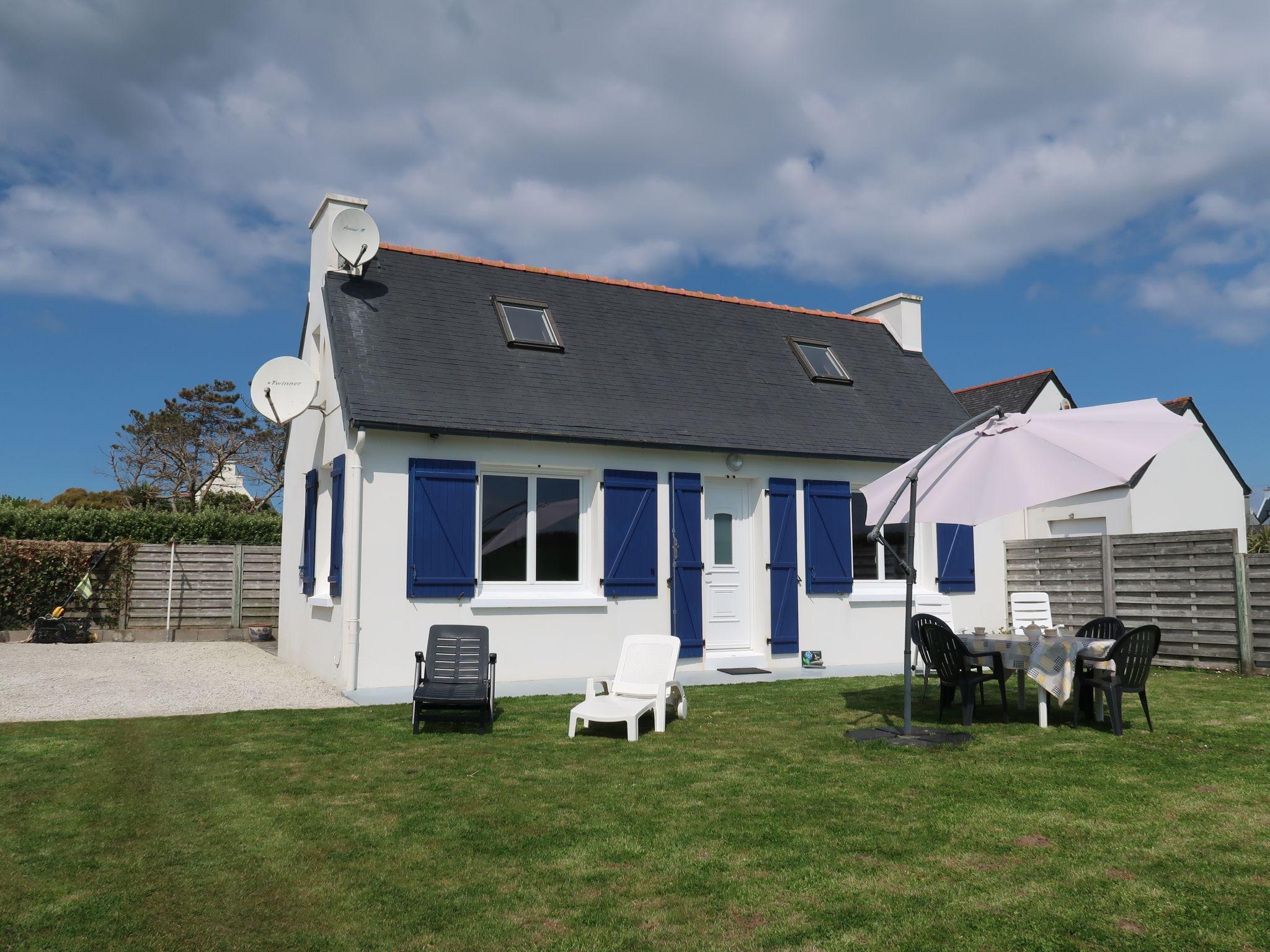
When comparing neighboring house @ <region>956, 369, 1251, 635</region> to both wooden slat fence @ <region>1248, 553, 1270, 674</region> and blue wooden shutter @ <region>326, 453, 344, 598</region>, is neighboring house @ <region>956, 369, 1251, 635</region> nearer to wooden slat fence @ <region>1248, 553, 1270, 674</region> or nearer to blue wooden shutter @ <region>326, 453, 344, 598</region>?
wooden slat fence @ <region>1248, 553, 1270, 674</region>

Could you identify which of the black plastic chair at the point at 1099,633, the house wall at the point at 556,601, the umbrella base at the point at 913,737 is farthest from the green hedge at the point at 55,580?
the black plastic chair at the point at 1099,633

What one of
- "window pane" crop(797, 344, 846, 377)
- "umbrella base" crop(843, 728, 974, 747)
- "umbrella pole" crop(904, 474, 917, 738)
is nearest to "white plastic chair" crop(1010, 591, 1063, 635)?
"umbrella base" crop(843, 728, 974, 747)

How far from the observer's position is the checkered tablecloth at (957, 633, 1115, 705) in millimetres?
7250

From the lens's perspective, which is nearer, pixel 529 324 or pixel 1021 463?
pixel 1021 463

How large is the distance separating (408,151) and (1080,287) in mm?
12427

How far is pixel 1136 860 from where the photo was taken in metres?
4.04

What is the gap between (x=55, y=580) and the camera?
52.2 ft

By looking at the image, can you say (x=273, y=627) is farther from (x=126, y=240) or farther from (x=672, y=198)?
(x=672, y=198)

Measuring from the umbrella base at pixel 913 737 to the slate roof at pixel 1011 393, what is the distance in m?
15.2

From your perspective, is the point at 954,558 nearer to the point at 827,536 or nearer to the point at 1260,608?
the point at 827,536

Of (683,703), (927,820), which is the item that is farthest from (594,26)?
(927,820)

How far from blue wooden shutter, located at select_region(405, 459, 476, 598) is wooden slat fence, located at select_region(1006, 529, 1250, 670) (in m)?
8.04

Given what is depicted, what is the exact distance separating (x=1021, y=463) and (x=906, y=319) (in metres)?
10.1

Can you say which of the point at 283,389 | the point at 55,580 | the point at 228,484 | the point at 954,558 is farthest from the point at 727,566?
the point at 228,484
